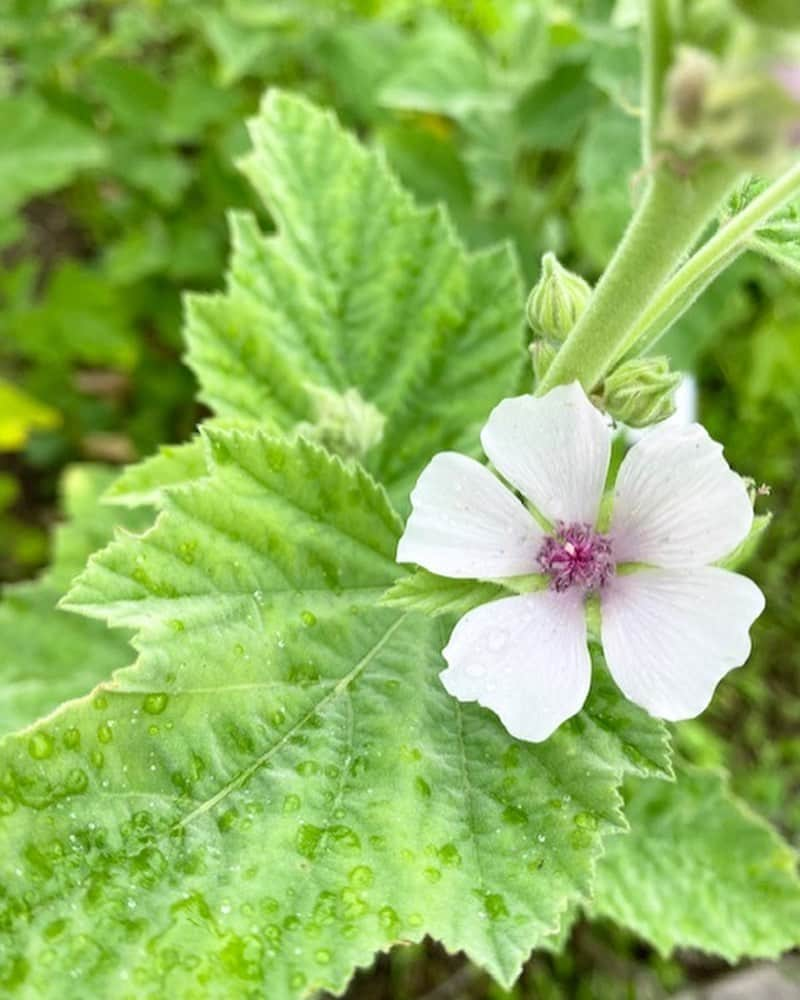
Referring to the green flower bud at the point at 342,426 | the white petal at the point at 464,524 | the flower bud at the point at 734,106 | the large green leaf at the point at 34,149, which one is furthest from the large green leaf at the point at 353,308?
the large green leaf at the point at 34,149

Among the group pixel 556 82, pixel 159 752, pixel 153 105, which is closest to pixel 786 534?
pixel 556 82

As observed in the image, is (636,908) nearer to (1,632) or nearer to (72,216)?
(1,632)

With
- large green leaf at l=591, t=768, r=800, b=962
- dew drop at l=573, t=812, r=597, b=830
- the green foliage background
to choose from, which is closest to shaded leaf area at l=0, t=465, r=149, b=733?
the green foliage background

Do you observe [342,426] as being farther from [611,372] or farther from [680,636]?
[680,636]

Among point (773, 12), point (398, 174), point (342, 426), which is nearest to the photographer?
point (773, 12)

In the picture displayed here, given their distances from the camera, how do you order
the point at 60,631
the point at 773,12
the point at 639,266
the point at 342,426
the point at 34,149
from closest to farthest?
the point at 773,12
the point at 639,266
the point at 342,426
the point at 60,631
the point at 34,149

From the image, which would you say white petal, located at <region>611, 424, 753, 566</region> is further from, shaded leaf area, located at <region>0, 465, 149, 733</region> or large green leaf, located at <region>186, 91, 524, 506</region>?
shaded leaf area, located at <region>0, 465, 149, 733</region>

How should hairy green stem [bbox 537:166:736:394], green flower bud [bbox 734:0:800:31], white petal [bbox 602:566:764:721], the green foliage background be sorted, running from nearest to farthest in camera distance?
green flower bud [bbox 734:0:800:31]
hairy green stem [bbox 537:166:736:394]
white petal [bbox 602:566:764:721]
the green foliage background

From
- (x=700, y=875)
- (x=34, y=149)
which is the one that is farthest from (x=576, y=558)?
(x=34, y=149)
